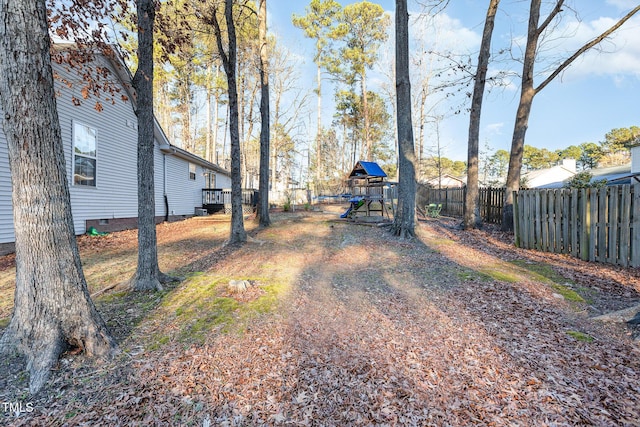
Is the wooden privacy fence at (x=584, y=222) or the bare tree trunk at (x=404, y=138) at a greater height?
the bare tree trunk at (x=404, y=138)

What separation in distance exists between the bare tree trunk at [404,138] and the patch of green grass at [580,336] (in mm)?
5122

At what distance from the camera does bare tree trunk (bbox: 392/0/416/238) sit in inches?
319

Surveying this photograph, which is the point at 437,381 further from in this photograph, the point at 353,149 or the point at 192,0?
the point at 353,149

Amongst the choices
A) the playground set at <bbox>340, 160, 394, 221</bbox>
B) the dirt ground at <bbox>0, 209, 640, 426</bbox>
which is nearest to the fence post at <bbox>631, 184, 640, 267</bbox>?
the dirt ground at <bbox>0, 209, 640, 426</bbox>

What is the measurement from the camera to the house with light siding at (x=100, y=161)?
7.77 metres

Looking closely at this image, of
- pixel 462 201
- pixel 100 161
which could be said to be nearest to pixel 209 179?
pixel 100 161

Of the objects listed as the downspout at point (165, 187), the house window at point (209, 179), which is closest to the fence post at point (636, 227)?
the downspout at point (165, 187)

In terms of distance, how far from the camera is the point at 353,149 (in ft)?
115

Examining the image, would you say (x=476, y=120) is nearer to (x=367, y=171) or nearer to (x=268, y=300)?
(x=367, y=171)

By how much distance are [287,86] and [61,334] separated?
85.5ft

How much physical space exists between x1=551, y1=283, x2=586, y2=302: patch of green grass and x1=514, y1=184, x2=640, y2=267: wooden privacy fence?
6.68 feet

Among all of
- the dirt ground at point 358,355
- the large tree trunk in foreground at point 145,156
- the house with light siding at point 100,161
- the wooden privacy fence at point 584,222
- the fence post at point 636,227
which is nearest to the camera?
the dirt ground at point 358,355

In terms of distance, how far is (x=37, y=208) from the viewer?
238cm

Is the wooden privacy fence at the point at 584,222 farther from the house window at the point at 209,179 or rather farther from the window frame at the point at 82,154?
the house window at the point at 209,179
